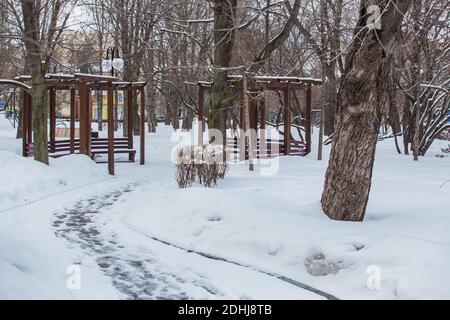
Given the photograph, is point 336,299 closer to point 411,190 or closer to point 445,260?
point 445,260

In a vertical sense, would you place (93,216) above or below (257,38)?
below

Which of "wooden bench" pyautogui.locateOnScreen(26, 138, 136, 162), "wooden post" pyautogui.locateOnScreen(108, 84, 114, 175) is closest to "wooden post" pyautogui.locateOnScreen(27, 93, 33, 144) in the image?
"wooden bench" pyautogui.locateOnScreen(26, 138, 136, 162)

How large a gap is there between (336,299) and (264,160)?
11.7 m

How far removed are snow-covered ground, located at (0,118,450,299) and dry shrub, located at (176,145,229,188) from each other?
0.40 m

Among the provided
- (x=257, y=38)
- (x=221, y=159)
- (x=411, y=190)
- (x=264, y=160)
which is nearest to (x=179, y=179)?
(x=221, y=159)

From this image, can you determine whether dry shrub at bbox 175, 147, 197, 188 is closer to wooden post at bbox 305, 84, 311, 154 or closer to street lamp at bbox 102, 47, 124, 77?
street lamp at bbox 102, 47, 124, 77

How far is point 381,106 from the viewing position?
7.10 meters

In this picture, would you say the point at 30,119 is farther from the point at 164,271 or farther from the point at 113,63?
the point at 164,271

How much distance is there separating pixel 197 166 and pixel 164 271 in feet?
16.5

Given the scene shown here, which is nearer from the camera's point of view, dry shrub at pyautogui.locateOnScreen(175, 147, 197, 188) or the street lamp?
dry shrub at pyautogui.locateOnScreen(175, 147, 197, 188)

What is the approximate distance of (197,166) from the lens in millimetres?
10773

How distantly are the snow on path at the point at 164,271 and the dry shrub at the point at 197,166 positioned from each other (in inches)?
104

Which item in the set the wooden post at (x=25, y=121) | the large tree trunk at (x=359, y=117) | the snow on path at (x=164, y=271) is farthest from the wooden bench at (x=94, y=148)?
the large tree trunk at (x=359, y=117)

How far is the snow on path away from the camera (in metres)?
5.16
